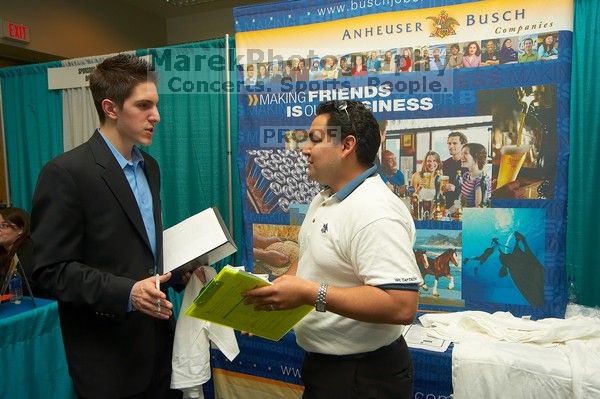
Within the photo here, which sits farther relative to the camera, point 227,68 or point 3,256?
point 227,68

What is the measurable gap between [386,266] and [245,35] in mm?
2134

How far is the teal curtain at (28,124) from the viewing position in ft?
12.2

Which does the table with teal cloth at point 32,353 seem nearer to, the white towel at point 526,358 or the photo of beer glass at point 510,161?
the white towel at point 526,358

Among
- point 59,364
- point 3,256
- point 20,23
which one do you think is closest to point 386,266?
point 59,364

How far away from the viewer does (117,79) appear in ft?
4.29

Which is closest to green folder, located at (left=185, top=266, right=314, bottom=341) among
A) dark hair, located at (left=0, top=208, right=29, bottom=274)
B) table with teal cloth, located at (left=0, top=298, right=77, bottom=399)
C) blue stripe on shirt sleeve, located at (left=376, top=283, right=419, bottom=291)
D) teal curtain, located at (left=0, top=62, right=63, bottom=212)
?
blue stripe on shirt sleeve, located at (left=376, top=283, right=419, bottom=291)

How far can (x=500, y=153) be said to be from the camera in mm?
2219

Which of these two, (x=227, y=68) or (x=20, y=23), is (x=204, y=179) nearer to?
(x=227, y=68)

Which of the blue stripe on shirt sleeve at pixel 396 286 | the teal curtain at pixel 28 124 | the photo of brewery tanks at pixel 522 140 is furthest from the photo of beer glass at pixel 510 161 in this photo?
the teal curtain at pixel 28 124

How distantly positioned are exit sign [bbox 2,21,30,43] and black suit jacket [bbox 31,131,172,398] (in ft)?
11.5

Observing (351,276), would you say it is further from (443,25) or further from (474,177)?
(443,25)

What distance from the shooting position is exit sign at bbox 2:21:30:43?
3.88 metres

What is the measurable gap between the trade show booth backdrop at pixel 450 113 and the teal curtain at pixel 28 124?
2020 millimetres

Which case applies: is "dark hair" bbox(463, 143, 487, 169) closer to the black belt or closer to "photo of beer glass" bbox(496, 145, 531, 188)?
"photo of beer glass" bbox(496, 145, 531, 188)
